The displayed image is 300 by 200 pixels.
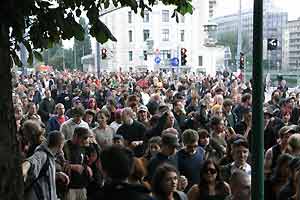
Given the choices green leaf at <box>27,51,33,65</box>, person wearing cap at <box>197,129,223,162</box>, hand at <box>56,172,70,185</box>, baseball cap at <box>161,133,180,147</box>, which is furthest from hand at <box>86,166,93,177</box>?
green leaf at <box>27,51,33,65</box>

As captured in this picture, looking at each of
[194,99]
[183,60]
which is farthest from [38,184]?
[183,60]

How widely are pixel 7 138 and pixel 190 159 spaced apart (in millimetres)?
3797

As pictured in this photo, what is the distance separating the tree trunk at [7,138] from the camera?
12.3 feet

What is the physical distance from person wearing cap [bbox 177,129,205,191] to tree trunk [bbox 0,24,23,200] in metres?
3.58

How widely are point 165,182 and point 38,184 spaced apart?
1.45m

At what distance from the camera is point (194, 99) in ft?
50.1

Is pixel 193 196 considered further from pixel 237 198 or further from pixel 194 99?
pixel 194 99

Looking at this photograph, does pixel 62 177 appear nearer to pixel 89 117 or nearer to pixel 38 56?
pixel 38 56

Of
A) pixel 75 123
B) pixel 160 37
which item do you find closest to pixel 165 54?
pixel 160 37

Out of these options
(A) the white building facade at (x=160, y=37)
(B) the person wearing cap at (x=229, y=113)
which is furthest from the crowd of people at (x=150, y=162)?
(A) the white building facade at (x=160, y=37)

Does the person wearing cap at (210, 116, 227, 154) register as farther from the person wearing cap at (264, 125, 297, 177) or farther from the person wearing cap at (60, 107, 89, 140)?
the person wearing cap at (60, 107, 89, 140)

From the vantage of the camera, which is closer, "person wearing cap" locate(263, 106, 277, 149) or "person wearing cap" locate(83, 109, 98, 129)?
"person wearing cap" locate(263, 106, 277, 149)

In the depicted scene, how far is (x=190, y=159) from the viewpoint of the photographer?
24.0 feet

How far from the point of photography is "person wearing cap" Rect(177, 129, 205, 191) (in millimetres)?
7211
